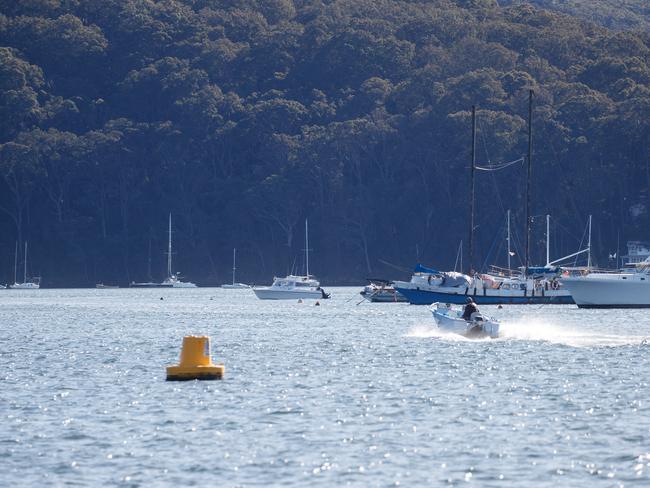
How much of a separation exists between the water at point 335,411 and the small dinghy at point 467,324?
708 millimetres

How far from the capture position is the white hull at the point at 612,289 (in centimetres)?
9412

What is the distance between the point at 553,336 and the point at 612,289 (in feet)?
99.5

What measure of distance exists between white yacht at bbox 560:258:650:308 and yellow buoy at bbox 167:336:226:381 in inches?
2085

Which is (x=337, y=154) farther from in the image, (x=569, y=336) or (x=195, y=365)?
(x=195, y=365)


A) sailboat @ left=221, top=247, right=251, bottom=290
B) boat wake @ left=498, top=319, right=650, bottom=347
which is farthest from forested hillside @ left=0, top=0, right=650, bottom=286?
boat wake @ left=498, top=319, right=650, bottom=347

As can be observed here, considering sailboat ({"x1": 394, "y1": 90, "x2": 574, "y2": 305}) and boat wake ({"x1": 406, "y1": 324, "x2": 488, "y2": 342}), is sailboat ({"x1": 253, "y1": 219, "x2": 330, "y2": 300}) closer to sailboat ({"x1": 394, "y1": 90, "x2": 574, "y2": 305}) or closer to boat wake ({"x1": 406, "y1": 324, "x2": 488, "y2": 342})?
sailboat ({"x1": 394, "y1": 90, "x2": 574, "y2": 305})

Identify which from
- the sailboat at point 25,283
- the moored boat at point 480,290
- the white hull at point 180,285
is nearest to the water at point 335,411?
the moored boat at point 480,290

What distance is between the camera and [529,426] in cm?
3409

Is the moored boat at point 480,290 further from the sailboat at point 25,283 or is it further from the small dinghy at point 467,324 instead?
the sailboat at point 25,283

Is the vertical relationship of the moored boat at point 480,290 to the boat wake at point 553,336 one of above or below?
above

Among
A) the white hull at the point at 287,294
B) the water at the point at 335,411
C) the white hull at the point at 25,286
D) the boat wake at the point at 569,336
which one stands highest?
the white hull at the point at 25,286

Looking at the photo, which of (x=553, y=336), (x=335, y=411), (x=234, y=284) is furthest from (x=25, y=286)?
(x=335, y=411)

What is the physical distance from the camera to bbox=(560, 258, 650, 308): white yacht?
9412 centimetres

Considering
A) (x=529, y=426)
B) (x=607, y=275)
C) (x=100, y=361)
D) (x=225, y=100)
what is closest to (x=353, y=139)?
(x=225, y=100)
